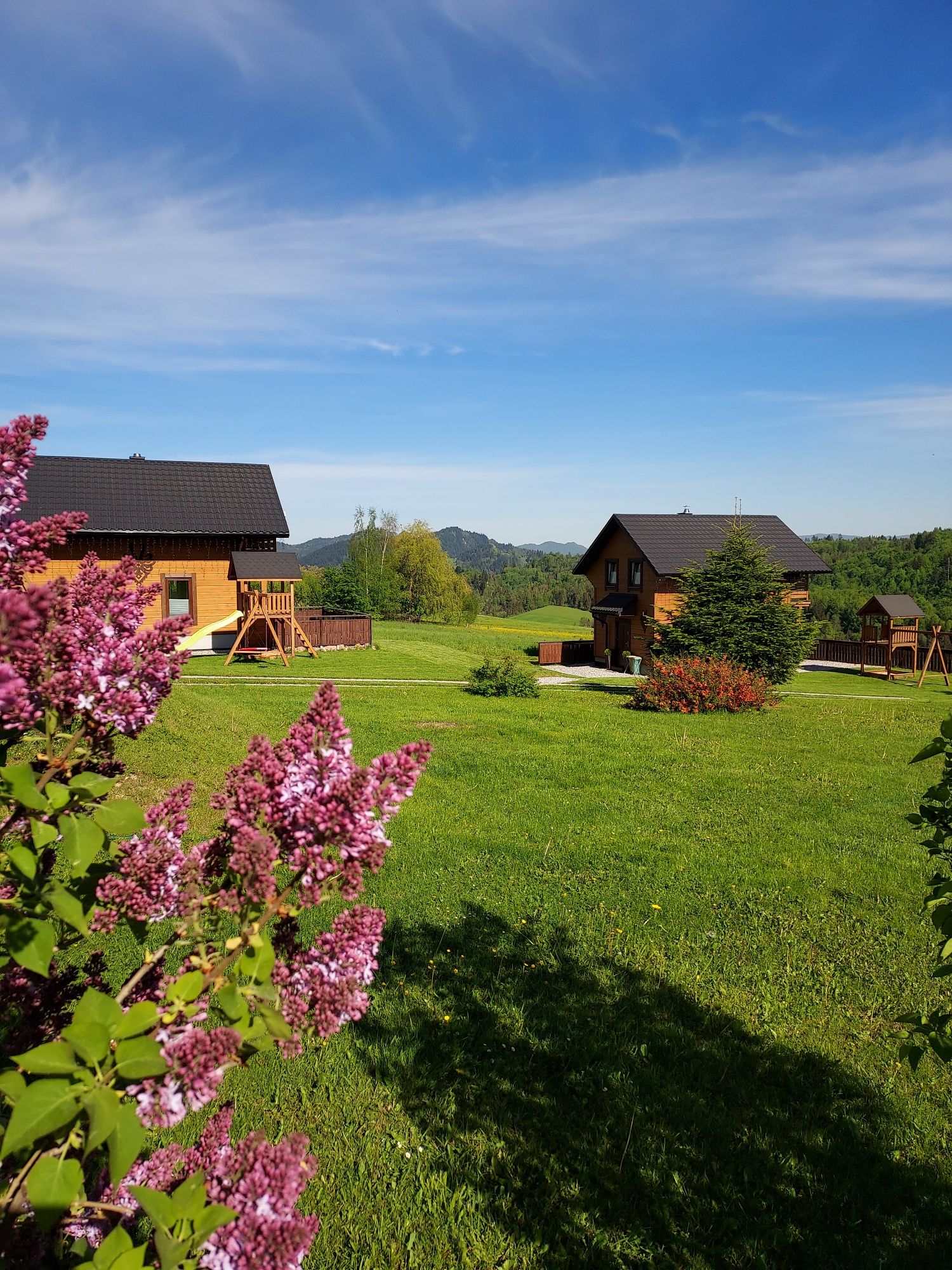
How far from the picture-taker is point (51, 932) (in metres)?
1.63

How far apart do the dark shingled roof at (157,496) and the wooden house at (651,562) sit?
15.9 meters

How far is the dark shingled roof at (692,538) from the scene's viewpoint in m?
36.2

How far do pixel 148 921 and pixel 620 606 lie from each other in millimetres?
36392

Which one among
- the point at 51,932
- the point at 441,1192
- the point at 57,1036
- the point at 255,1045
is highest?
the point at 51,932

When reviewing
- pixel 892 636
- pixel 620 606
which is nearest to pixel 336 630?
pixel 620 606

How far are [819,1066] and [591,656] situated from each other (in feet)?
119

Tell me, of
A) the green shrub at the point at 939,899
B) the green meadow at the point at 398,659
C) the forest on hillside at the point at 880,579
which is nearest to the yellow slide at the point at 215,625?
the green meadow at the point at 398,659

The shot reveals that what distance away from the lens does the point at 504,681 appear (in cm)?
2217

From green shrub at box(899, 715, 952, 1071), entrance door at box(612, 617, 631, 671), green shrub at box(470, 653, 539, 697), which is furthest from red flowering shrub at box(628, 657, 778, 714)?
green shrub at box(899, 715, 952, 1071)

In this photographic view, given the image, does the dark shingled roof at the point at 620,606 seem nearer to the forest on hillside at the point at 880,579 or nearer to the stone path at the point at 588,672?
the stone path at the point at 588,672

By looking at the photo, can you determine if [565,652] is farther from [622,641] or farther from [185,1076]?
[185,1076]

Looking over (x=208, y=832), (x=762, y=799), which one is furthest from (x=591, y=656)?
(x=208, y=832)

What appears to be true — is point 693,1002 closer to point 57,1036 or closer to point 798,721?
point 57,1036

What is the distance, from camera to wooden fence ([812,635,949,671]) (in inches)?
1582
